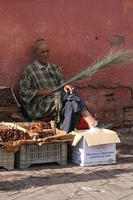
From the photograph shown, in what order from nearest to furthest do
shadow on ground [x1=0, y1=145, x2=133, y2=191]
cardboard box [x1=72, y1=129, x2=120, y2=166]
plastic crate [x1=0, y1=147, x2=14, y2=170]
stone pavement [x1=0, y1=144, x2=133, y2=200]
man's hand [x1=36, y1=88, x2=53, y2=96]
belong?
stone pavement [x1=0, y1=144, x2=133, y2=200] < shadow on ground [x1=0, y1=145, x2=133, y2=191] < plastic crate [x1=0, y1=147, x2=14, y2=170] < cardboard box [x1=72, y1=129, x2=120, y2=166] < man's hand [x1=36, y1=88, x2=53, y2=96]

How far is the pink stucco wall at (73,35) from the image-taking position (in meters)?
6.83

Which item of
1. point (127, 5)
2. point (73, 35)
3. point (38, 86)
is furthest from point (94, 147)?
point (127, 5)

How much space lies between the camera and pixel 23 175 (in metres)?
5.20

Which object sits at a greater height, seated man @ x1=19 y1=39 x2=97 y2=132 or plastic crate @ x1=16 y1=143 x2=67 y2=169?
seated man @ x1=19 y1=39 x2=97 y2=132

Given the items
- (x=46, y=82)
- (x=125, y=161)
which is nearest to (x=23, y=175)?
(x=125, y=161)

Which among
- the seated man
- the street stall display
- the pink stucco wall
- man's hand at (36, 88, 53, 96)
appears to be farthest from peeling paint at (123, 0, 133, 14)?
the street stall display

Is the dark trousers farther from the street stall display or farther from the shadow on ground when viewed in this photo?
the shadow on ground

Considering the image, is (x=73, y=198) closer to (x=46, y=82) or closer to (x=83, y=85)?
(x=46, y=82)

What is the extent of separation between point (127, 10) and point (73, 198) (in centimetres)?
430

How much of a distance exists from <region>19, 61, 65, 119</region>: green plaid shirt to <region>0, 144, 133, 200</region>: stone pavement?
1.08 meters

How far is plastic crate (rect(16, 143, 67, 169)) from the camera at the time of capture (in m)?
5.50

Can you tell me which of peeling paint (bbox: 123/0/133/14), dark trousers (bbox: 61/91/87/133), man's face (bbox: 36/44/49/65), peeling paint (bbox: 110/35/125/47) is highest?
peeling paint (bbox: 123/0/133/14)

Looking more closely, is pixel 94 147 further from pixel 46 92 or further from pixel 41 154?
pixel 46 92

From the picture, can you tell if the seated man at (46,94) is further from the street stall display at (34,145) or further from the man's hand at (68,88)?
the street stall display at (34,145)
